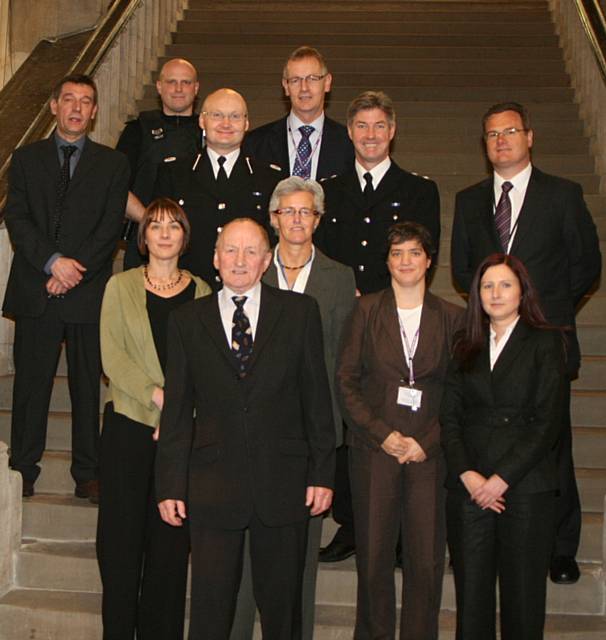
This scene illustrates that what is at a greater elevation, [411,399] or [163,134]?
[163,134]

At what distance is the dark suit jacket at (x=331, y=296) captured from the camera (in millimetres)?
4773

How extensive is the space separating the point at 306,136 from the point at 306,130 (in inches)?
1.1

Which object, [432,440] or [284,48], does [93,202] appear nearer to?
[432,440]

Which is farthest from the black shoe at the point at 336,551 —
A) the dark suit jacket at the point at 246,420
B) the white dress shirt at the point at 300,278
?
the white dress shirt at the point at 300,278

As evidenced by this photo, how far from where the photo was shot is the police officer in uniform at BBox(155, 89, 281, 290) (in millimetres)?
5203

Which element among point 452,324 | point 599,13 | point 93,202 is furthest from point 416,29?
point 452,324

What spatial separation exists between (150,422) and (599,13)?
502 cm

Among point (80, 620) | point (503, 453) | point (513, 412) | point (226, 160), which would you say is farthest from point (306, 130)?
point (80, 620)

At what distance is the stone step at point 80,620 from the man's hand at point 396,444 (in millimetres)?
981

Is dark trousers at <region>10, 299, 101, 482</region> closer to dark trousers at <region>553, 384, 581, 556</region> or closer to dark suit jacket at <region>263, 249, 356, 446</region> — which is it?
dark suit jacket at <region>263, 249, 356, 446</region>

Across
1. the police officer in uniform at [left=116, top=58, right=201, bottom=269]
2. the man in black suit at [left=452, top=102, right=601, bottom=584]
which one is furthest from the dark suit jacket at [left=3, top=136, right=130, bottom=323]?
the man in black suit at [left=452, top=102, right=601, bottom=584]

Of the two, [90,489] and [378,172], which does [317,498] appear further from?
[90,489]

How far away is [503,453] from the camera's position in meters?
4.36

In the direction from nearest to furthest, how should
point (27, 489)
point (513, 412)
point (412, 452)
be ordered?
point (513, 412) → point (412, 452) → point (27, 489)
